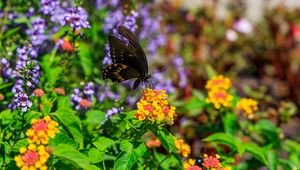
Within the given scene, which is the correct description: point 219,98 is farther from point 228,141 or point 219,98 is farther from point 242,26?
point 242,26

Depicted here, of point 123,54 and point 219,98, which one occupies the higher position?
point 123,54

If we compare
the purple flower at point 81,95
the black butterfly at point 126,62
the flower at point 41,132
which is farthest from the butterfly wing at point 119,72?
the flower at point 41,132

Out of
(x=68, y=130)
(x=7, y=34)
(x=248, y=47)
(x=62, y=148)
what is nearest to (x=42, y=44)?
(x=7, y=34)

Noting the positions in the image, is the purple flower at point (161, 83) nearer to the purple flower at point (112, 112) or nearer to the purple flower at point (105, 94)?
the purple flower at point (105, 94)

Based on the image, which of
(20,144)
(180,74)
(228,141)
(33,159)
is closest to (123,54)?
(228,141)

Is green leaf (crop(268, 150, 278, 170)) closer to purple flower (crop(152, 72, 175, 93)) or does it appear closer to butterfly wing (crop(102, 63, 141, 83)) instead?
butterfly wing (crop(102, 63, 141, 83))

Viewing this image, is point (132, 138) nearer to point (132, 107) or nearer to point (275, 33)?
point (132, 107)
